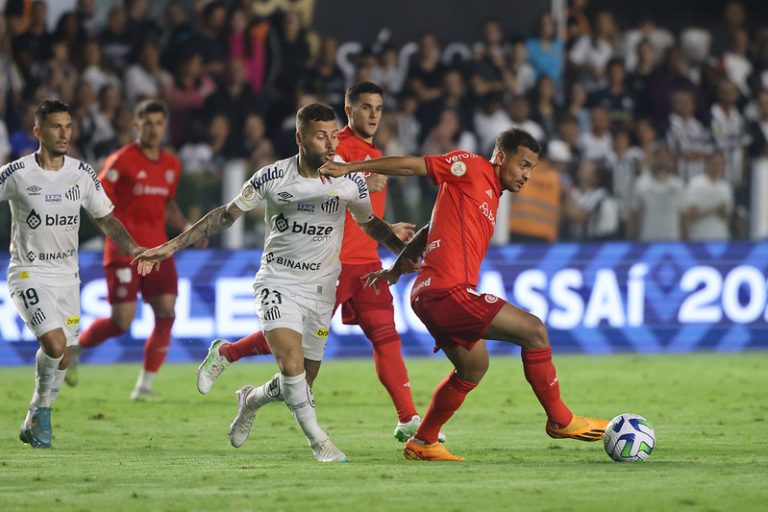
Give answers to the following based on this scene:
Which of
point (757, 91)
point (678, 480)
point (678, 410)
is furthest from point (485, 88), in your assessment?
point (678, 480)

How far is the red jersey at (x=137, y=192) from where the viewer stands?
12.1 m

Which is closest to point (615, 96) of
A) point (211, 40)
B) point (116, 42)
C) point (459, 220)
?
point (211, 40)

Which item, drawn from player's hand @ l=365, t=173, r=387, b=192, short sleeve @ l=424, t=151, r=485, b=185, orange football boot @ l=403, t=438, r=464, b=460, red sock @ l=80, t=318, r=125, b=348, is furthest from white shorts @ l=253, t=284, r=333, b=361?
red sock @ l=80, t=318, r=125, b=348

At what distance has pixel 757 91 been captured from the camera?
64.0 feet

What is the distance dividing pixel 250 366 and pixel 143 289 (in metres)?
3.26

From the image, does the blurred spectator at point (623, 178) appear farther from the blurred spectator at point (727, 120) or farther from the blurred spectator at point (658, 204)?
the blurred spectator at point (727, 120)

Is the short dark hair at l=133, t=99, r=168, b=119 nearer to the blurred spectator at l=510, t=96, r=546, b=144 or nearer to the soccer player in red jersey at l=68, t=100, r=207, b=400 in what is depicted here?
the soccer player in red jersey at l=68, t=100, r=207, b=400

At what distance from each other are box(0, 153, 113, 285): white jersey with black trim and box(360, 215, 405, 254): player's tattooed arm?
6.83 ft

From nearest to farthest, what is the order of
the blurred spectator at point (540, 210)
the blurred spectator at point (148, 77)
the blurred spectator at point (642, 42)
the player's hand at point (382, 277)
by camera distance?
the player's hand at point (382, 277) → the blurred spectator at point (540, 210) → the blurred spectator at point (148, 77) → the blurred spectator at point (642, 42)

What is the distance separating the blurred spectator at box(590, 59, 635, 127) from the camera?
1898 cm

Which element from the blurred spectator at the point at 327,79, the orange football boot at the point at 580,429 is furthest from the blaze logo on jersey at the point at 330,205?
the blurred spectator at the point at 327,79

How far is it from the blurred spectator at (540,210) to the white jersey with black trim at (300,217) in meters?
7.51

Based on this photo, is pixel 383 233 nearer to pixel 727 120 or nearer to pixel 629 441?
pixel 629 441

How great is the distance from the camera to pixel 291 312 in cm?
849
